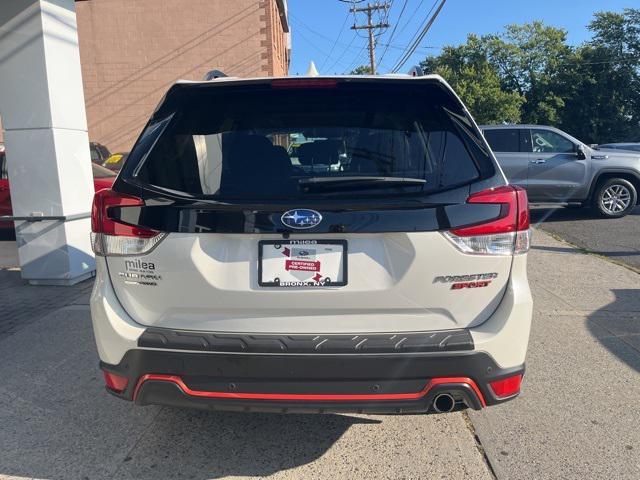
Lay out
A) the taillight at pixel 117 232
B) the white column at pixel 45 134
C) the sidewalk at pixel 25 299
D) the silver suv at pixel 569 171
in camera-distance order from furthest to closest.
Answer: the silver suv at pixel 569 171 < the white column at pixel 45 134 < the sidewalk at pixel 25 299 < the taillight at pixel 117 232

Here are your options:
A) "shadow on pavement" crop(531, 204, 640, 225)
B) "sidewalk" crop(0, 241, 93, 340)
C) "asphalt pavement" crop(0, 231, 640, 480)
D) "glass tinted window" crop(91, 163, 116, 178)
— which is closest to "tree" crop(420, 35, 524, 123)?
"shadow on pavement" crop(531, 204, 640, 225)

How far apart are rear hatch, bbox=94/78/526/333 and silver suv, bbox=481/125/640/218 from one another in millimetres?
9093

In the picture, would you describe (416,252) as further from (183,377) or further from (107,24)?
(107,24)

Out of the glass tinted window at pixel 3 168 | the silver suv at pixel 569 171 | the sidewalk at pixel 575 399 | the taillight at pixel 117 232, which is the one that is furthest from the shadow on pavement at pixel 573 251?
the glass tinted window at pixel 3 168

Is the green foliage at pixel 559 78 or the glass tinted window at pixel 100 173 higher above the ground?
the green foliage at pixel 559 78

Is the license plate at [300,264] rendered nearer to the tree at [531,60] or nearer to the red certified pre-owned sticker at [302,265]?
the red certified pre-owned sticker at [302,265]

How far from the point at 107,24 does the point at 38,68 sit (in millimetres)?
19387

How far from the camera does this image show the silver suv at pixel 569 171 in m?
10.8

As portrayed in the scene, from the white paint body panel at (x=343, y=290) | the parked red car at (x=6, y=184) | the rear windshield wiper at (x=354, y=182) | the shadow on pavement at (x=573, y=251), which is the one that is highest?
the rear windshield wiper at (x=354, y=182)

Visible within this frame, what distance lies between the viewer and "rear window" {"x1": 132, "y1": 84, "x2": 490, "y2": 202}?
2.35 meters

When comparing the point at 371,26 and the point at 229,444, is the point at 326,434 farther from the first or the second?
the point at 371,26

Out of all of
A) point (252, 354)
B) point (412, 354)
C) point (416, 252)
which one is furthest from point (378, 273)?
point (252, 354)

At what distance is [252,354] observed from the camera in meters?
2.26

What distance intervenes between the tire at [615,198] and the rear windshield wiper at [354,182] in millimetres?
10099
